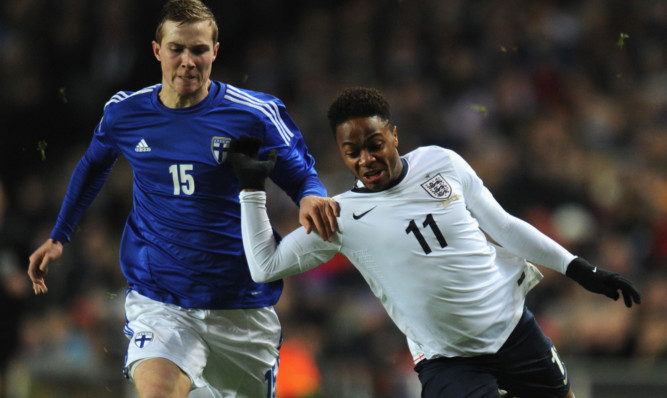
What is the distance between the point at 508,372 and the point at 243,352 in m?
1.25

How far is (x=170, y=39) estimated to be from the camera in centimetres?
425

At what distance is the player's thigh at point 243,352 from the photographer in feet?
14.8

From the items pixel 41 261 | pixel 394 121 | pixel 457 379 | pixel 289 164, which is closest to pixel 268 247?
pixel 289 164

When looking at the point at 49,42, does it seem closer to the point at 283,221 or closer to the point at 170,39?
the point at 283,221

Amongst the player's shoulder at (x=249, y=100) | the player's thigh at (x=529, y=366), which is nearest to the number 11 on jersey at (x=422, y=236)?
the player's thigh at (x=529, y=366)

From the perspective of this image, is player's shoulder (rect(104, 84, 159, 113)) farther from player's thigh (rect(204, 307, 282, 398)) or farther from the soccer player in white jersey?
player's thigh (rect(204, 307, 282, 398))

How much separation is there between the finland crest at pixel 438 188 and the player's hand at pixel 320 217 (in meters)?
0.42

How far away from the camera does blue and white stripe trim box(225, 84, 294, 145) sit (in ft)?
14.5

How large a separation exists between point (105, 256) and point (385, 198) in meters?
5.49

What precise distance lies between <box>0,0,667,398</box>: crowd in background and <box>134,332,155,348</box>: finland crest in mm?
2789

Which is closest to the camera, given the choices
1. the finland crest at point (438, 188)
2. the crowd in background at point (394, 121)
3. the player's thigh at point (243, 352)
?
the finland crest at point (438, 188)

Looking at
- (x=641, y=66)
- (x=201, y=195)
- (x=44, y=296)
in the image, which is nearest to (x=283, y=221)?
(x=44, y=296)

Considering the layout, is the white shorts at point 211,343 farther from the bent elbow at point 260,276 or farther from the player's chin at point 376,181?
the player's chin at point 376,181

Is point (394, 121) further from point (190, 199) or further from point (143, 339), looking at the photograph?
point (143, 339)
